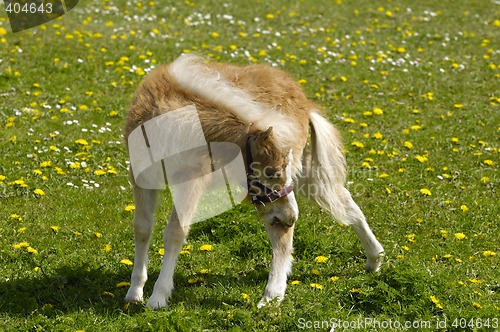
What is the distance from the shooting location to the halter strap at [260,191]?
17.2ft

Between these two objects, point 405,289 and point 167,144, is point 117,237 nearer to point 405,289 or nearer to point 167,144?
point 167,144

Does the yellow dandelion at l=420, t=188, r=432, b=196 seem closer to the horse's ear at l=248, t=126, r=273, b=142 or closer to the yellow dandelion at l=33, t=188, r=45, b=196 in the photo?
the horse's ear at l=248, t=126, r=273, b=142

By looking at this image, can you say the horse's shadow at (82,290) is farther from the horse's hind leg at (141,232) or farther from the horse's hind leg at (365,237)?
the horse's hind leg at (365,237)

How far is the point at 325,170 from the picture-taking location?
614cm

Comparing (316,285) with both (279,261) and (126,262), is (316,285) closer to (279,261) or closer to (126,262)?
(279,261)

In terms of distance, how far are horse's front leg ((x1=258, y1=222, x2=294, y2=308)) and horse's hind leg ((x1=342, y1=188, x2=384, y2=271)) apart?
79cm

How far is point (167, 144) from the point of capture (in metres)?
5.41

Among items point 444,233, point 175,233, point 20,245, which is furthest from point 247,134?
point 444,233

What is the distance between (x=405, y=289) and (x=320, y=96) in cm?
589

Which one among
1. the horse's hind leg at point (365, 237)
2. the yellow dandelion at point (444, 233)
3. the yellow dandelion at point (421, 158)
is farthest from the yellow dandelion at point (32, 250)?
the yellow dandelion at point (421, 158)

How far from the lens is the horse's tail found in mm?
6102

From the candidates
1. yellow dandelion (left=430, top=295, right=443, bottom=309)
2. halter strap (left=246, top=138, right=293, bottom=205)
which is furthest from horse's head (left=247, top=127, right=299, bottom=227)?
yellow dandelion (left=430, top=295, right=443, bottom=309)

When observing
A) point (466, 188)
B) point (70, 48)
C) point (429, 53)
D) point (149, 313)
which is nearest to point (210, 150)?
point (149, 313)

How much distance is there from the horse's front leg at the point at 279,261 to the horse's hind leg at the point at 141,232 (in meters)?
0.91
